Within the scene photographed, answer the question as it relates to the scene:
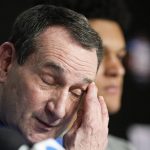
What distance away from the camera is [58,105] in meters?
1.70

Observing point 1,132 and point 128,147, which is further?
point 128,147

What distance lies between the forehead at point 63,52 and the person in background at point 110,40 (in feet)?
2.82

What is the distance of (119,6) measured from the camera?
9.74ft

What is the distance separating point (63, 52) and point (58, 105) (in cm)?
21

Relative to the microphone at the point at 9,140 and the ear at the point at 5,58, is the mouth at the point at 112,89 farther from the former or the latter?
the microphone at the point at 9,140

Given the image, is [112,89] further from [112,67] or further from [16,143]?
[16,143]

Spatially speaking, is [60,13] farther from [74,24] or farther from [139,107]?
[139,107]

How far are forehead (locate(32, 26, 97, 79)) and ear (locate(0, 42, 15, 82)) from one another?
0.39ft

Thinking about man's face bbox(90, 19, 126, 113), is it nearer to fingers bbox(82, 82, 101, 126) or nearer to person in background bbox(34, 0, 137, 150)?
person in background bbox(34, 0, 137, 150)

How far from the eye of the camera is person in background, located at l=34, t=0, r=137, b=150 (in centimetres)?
274

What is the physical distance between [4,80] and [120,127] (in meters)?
2.05

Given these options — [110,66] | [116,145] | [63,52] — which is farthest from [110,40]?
[63,52]

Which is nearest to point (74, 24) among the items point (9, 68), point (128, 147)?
point (9, 68)

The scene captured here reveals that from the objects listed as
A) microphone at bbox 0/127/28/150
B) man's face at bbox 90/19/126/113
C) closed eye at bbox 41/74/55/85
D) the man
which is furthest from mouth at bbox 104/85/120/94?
microphone at bbox 0/127/28/150
